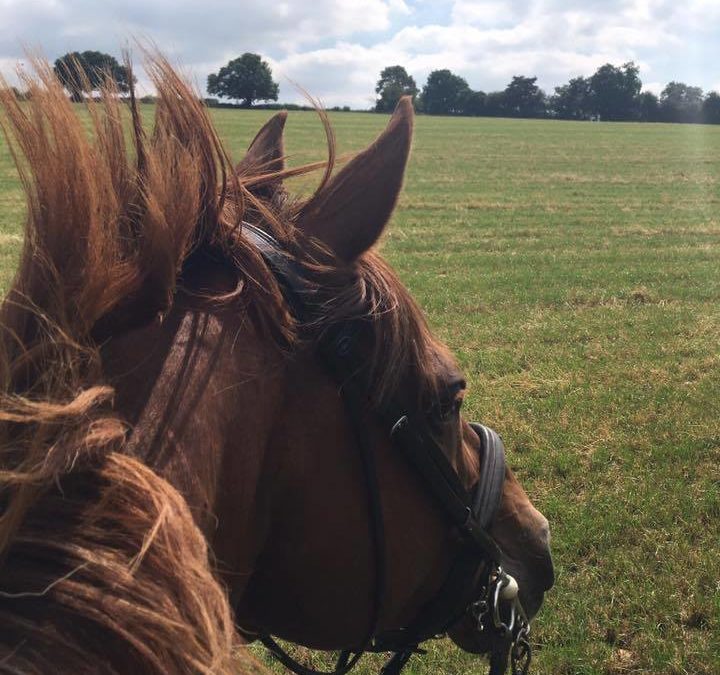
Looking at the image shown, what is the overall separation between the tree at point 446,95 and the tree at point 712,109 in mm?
26992

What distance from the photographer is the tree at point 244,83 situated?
197 feet

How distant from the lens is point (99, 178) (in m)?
1.13

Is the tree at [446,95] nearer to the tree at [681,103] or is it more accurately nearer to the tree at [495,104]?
the tree at [495,104]

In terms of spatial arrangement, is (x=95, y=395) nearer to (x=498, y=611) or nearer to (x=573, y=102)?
(x=498, y=611)

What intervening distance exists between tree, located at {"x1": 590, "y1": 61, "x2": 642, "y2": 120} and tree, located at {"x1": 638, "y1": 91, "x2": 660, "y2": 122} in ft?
2.46

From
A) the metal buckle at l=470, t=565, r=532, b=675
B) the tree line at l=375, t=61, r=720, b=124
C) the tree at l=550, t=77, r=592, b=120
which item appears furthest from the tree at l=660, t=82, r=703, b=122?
the metal buckle at l=470, t=565, r=532, b=675

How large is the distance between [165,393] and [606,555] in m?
3.61

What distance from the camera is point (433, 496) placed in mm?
1527

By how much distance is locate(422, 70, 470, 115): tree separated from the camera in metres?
86.9

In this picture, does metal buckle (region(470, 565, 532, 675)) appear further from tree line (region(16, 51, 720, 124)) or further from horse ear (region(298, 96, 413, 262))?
tree line (region(16, 51, 720, 124))

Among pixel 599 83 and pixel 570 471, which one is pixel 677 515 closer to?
pixel 570 471

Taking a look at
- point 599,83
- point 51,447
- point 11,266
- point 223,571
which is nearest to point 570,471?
point 223,571

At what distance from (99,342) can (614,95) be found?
9617 cm

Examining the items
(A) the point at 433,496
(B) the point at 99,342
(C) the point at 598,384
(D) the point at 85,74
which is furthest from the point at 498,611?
(C) the point at 598,384
